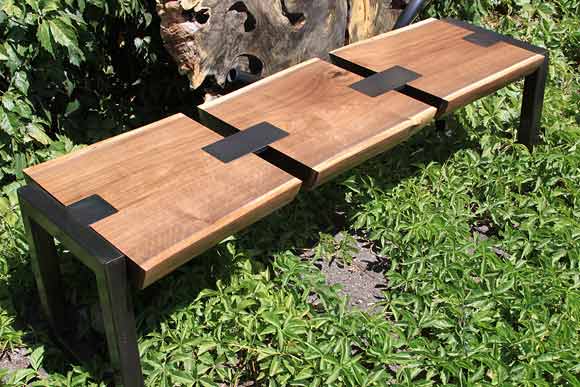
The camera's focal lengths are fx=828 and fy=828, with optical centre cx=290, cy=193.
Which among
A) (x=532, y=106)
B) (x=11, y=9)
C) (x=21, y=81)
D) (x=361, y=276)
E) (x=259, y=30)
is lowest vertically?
(x=361, y=276)

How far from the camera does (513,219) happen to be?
129 inches

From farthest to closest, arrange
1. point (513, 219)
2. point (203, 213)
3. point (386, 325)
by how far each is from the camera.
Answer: point (513, 219)
point (386, 325)
point (203, 213)

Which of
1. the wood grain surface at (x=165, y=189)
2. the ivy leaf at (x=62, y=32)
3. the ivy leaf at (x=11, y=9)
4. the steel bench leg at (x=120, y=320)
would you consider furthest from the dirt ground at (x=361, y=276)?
the ivy leaf at (x=11, y=9)

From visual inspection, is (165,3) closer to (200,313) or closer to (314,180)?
(314,180)

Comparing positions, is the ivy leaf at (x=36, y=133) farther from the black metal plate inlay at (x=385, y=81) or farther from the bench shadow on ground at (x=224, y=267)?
the black metal plate inlay at (x=385, y=81)

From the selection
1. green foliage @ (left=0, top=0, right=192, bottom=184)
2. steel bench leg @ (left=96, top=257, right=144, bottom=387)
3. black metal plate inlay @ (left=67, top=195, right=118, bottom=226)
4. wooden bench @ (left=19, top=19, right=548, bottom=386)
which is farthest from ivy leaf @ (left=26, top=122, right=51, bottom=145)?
steel bench leg @ (left=96, top=257, right=144, bottom=387)

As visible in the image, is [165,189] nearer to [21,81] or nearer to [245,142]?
[245,142]

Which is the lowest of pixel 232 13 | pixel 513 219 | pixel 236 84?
pixel 513 219

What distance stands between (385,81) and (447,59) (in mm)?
361

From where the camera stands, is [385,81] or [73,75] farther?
[73,75]

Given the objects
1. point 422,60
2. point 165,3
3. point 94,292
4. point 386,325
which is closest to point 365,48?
point 422,60

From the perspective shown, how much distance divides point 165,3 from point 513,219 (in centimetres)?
158

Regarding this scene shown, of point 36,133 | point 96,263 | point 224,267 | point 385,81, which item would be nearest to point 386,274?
point 224,267

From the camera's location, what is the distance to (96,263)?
1999 millimetres
